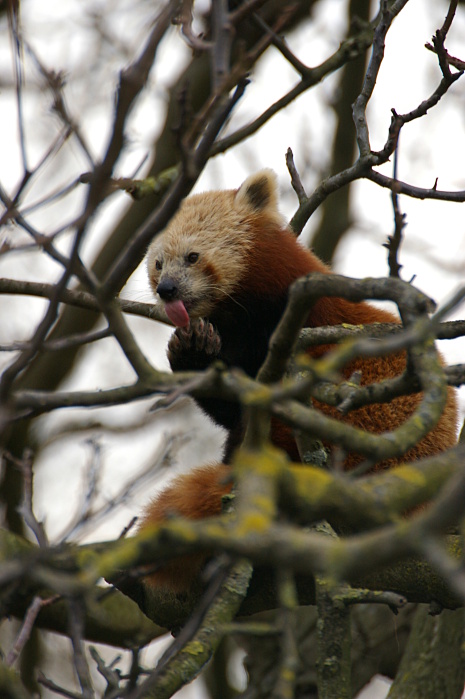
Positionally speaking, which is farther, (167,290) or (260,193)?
(260,193)

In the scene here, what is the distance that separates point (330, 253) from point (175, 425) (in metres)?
2.95

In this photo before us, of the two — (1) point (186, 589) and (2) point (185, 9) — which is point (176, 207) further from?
(1) point (186, 589)

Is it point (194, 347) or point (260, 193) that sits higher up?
point (260, 193)

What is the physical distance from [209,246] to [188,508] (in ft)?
6.36

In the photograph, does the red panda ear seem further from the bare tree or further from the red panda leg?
the red panda leg

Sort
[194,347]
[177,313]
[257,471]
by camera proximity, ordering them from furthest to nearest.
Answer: [177,313]
[194,347]
[257,471]

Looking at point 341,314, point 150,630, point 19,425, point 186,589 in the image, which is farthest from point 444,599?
point 19,425

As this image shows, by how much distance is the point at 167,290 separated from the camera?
4898mm

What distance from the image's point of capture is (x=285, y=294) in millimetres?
4852

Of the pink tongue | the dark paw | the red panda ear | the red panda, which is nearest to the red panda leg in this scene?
the red panda

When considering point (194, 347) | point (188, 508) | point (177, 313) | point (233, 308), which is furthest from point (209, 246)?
point (188, 508)

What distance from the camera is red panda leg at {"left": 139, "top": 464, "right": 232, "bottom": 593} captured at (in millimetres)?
4039

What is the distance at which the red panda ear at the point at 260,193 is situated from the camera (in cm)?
555

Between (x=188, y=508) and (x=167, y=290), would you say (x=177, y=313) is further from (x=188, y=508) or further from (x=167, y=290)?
(x=188, y=508)
